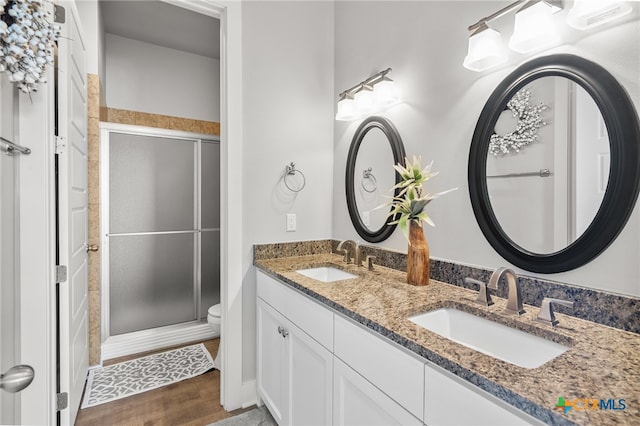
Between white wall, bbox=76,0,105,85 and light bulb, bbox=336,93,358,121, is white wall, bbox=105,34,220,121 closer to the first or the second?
white wall, bbox=76,0,105,85

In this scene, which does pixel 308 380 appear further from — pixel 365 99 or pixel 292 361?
pixel 365 99

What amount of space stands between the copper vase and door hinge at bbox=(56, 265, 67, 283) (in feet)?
5.35

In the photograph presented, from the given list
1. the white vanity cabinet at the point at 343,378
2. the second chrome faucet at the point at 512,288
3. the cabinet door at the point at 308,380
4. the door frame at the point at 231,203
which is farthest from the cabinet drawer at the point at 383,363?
Answer: the door frame at the point at 231,203

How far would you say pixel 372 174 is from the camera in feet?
6.49

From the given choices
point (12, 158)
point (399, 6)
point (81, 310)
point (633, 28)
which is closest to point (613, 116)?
point (633, 28)

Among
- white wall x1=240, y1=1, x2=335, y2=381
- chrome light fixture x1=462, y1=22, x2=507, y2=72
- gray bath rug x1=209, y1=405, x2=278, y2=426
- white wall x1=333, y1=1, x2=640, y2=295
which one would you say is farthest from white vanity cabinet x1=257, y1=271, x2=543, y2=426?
chrome light fixture x1=462, y1=22, x2=507, y2=72

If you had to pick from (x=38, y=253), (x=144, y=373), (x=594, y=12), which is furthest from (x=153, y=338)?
(x=594, y=12)

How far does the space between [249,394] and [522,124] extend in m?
2.09

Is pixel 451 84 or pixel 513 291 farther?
pixel 451 84

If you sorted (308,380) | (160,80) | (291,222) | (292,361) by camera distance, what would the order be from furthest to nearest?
(160,80), (291,222), (292,361), (308,380)

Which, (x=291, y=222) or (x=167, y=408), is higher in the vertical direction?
(x=291, y=222)

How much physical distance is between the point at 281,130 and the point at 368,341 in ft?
4.94

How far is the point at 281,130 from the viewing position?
6.90 ft

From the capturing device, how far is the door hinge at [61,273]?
1.46 metres
